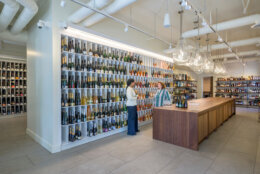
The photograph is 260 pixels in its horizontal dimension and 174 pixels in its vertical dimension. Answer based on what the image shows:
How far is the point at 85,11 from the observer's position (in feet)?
10.5

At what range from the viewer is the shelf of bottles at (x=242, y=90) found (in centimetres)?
968

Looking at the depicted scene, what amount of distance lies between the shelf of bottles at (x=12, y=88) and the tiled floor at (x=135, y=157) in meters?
3.92

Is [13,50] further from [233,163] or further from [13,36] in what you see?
[233,163]

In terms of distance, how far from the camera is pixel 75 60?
3799 mm

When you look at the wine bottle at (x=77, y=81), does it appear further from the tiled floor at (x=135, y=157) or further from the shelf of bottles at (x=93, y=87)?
the tiled floor at (x=135, y=157)

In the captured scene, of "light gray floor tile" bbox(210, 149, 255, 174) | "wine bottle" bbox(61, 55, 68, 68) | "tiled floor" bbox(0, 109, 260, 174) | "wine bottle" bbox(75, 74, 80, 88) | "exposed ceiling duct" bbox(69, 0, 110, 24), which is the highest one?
"exposed ceiling duct" bbox(69, 0, 110, 24)

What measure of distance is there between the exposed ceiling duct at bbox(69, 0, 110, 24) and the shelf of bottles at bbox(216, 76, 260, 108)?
11.1m


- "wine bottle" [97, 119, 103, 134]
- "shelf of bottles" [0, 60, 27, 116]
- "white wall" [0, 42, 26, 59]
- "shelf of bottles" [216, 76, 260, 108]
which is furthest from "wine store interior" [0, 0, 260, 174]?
"shelf of bottles" [216, 76, 260, 108]

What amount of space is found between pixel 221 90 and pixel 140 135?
9531mm

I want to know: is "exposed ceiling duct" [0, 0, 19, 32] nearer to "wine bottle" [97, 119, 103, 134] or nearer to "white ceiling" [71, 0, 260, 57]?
"white ceiling" [71, 0, 260, 57]

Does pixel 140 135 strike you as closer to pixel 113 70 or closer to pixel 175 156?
pixel 175 156

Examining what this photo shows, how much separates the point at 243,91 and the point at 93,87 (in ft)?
35.8

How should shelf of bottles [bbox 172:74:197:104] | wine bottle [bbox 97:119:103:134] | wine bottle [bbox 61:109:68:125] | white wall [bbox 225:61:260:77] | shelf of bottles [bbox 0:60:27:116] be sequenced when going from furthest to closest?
white wall [bbox 225:61:260:77]
shelf of bottles [bbox 172:74:197:104]
shelf of bottles [bbox 0:60:27:116]
wine bottle [bbox 97:119:103:134]
wine bottle [bbox 61:109:68:125]

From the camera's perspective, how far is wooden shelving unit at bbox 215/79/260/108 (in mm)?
9680
